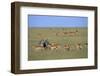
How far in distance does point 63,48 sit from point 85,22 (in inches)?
9.2

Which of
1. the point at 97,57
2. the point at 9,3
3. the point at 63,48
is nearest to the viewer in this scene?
the point at 9,3

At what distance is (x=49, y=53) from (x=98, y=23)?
1.37ft

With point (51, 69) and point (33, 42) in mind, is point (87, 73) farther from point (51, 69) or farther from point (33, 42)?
point (33, 42)

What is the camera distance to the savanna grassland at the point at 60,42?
4.65ft

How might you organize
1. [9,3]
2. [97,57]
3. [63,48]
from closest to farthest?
[9,3]
[63,48]
[97,57]

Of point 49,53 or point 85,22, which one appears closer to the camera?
point 49,53

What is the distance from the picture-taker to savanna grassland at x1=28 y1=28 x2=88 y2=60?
1.42m

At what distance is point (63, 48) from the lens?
1.50m

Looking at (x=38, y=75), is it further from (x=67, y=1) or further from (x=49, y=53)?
(x=67, y=1)

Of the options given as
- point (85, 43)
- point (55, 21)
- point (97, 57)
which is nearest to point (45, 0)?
point (55, 21)

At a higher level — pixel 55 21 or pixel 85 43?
pixel 55 21

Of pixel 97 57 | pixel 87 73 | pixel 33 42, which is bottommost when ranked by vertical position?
pixel 87 73

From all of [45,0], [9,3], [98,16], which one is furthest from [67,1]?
[9,3]

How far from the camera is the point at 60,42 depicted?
149 cm
